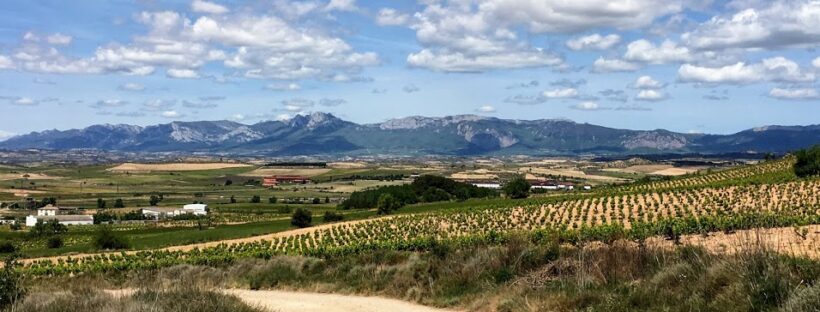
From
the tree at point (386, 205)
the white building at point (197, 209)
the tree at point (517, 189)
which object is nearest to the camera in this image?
the tree at point (386, 205)

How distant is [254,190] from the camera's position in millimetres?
195125

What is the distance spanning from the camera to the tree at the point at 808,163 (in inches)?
2950

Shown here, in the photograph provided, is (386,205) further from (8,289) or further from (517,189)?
(8,289)

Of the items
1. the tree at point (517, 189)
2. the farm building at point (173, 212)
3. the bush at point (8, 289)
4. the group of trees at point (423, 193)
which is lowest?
the farm building at point (173, 212)

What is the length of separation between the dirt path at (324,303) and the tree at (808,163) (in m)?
71.3

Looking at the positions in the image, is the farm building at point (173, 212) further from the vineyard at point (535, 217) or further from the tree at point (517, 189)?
the vineyard at point (535, 217)

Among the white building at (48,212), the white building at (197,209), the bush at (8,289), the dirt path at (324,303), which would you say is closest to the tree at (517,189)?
the white building at (197,209)

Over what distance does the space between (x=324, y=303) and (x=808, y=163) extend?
75186mm

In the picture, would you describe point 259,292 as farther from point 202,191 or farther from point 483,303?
point 202,191

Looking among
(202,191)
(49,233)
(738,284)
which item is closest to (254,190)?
(202,191)

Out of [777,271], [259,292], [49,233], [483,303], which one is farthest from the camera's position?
[49,233]

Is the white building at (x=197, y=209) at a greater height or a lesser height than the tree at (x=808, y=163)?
lesser

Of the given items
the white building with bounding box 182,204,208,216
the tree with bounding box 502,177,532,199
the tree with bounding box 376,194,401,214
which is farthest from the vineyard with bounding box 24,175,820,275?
the white building with bounding box 182,204,208,216

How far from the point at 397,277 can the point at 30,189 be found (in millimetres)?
197790
